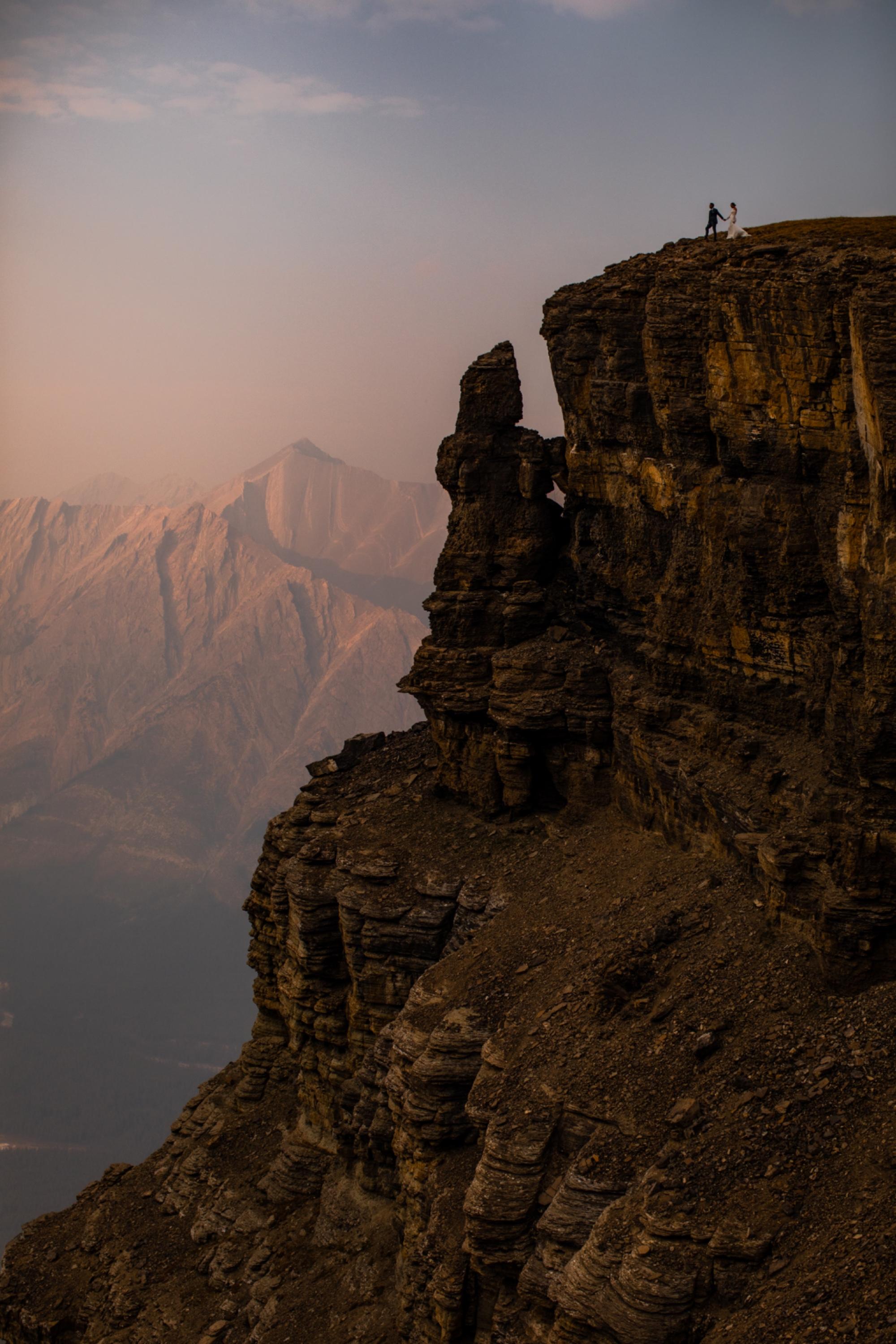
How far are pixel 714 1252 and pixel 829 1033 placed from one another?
6.67 metres

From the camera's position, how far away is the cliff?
35344 millimetres

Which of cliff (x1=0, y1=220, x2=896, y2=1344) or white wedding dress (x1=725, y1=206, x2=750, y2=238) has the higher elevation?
white wedding dress (x1=725, y1=206, x2=750, y2=238)

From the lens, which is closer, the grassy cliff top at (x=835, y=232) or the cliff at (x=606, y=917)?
the cliff at (x=606, y=917)

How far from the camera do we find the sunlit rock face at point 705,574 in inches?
1559

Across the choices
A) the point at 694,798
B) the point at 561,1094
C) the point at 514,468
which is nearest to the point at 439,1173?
the point at 561,1094

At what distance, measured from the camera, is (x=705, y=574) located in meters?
50.4

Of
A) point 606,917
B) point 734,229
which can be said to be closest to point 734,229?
point 734,229

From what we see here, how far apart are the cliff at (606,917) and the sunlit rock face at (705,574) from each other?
149mm

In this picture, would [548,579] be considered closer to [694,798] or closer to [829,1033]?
[694,798]

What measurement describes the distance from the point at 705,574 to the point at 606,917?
12.3 metres

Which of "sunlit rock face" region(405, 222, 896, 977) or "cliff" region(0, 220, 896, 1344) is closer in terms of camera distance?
"cliff" region(0, 220, 896, 1344)

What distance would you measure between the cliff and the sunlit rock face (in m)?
0.15

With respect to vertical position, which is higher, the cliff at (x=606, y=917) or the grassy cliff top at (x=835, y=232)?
the grassy cliff top at (x=835, y=232)

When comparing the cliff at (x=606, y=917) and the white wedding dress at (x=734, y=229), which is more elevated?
the white wedding dress at (x=734, y=229)
